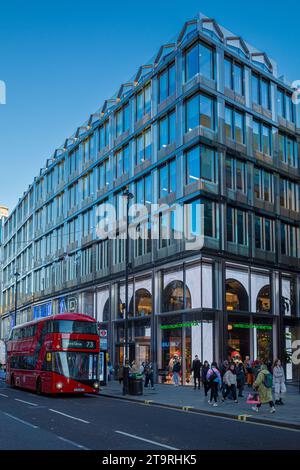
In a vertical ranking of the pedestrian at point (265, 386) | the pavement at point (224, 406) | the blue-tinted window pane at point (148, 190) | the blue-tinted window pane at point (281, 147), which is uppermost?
the blue-tinted window pane at point (281, 147)

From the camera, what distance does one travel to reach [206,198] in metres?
36.0

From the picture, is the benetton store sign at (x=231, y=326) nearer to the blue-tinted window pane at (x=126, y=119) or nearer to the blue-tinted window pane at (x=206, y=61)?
the blue-tinted window pane at (x=206, y=61)

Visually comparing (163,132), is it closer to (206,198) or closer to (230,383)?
(206,198)

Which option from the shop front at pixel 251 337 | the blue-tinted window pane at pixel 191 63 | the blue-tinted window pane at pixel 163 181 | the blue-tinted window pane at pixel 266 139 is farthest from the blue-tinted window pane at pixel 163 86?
the shop front at pixel 251 337

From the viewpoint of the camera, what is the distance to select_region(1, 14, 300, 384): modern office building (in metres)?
36.2

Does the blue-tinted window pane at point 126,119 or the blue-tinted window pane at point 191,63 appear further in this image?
the blue-tinted window pane at point 126,119

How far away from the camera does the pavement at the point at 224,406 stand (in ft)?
57.2

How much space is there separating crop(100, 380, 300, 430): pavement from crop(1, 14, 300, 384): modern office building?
6.51 metres

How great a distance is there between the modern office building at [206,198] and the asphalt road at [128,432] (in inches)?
658

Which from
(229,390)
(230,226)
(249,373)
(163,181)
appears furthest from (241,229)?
(229,390)

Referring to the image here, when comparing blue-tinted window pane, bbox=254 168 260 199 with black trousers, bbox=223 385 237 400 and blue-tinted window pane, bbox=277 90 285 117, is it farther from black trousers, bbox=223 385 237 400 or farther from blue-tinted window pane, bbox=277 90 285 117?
black trousers, bbox=223 385 237 400

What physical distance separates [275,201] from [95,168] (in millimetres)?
17783
